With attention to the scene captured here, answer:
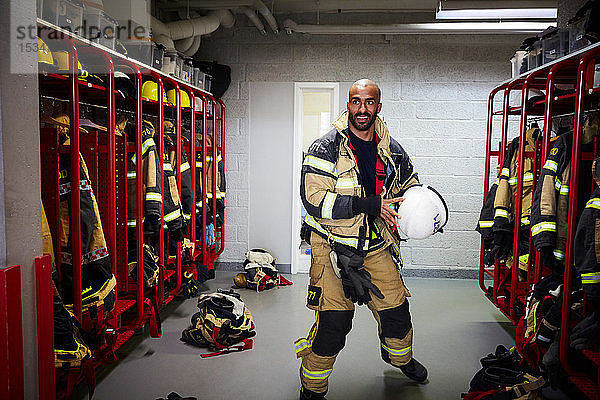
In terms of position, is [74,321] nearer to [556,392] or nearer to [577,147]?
[577,147]

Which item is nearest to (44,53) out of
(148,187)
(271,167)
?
(148,187)

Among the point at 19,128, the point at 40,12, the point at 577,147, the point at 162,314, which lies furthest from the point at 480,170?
the point at 19,128

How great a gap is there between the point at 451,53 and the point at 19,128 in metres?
5.43

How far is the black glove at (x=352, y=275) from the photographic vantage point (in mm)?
3098

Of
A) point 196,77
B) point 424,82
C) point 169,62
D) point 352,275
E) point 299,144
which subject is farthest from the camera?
point 299,144

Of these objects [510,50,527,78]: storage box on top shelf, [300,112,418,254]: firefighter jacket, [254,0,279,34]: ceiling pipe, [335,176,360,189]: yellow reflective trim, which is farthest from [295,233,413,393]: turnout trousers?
[254,0,279,34]: ceiling pipe

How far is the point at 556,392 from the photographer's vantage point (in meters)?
3.43

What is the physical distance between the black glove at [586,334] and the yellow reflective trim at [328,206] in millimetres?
1434

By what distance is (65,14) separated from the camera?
9.09 feet

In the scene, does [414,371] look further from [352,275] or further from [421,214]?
[421,214]

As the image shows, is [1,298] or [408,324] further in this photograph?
[408,324]

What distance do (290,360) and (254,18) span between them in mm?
3646

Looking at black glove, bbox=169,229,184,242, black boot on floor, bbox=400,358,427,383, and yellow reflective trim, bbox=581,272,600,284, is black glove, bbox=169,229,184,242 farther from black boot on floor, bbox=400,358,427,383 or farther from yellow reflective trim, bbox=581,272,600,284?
yellow reflective trim, bbox=581,272,600,284

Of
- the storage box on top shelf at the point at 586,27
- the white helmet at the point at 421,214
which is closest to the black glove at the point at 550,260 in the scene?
the white helmet at the point at 421,214
